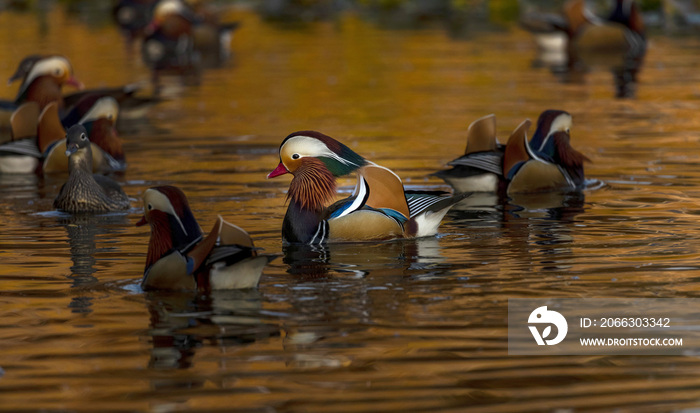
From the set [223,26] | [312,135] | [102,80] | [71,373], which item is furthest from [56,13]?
[71,373]

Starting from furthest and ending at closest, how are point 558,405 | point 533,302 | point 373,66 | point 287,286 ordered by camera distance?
point 373,66
point 287,286
point 533,302
point 558,405

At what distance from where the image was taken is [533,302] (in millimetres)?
8062

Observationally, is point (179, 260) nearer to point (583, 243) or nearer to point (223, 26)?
point (583, 243)

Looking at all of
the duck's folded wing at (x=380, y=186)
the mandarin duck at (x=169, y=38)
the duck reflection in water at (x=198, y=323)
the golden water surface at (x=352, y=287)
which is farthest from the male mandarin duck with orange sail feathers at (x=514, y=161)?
the mandarin duck at (x=169, y=38)

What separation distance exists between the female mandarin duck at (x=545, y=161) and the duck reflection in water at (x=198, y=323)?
15.3ft

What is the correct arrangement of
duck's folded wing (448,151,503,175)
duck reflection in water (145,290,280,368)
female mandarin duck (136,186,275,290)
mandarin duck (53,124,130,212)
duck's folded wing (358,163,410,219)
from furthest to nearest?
duck's folded wing (448,151,503,175), mandarin duck (53,124,130,212), duck's folded wing (358,163,410,219), female mandarin duck (136,186,275,290), duck reflection in water (145,290,280,368)

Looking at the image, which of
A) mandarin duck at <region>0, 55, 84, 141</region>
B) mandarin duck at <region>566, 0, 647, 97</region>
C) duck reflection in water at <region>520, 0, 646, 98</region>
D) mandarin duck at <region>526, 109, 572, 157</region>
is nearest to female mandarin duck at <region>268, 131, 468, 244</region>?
mandarin duck at <region>526, 109, 572, 157</region>

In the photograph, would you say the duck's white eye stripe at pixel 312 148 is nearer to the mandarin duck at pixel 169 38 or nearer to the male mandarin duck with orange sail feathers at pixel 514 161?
the male mandarin duck with orange sail feathers at pixel 514 161

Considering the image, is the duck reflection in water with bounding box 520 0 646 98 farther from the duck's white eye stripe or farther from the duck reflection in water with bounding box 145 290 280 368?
the duck reflection in water with bounding box 145 290 280 368

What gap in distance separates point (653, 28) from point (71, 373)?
106 feet

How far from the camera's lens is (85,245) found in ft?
34.3

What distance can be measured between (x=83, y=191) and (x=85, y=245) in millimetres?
1645

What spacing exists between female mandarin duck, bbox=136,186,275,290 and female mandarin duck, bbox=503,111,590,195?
15.2 ft

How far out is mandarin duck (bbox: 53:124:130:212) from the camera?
11992mm
